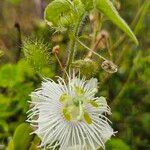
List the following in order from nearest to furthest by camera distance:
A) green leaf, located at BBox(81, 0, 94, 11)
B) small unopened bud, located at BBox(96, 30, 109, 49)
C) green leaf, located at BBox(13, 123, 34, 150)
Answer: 1. green leaf, located at BBox(81, 0, 94, 11)
2. green leaf, located at BBox(13, 123, 34, 150)
3. small unopened bud, located at BBox(96, 30, 109, 49)

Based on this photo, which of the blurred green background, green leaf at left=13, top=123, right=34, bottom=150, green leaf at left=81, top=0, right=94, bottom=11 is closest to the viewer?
green leaf at left=81, top=0, right=94, bottom=11

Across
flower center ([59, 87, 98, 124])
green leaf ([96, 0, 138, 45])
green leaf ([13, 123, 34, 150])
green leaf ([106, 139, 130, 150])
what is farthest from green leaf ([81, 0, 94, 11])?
green leaf ([106, 139, 130, 150])

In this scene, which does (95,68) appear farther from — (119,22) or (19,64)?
(19,64)

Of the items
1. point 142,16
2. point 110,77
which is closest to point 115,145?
point 110,77

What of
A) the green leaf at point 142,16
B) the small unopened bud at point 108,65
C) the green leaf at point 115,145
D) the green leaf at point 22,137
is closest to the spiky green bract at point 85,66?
the small unopened bud at point 108,65

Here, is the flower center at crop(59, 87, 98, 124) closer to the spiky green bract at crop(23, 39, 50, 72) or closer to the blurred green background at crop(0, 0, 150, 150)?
the spiky green bract at crop(23, 39, 50, 72)

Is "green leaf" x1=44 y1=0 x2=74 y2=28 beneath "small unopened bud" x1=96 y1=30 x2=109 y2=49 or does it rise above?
above

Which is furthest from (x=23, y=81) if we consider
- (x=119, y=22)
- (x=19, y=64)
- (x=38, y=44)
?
(x=119, y=22)

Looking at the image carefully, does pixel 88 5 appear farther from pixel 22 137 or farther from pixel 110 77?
pixel 110 77
